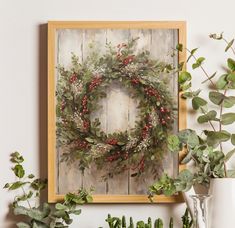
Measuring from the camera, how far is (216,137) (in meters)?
1.69

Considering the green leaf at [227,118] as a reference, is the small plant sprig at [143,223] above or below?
below

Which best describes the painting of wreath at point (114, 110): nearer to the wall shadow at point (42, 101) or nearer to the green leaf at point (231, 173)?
the wall shadow at point (42, 101)

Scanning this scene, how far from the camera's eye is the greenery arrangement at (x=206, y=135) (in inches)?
65.6

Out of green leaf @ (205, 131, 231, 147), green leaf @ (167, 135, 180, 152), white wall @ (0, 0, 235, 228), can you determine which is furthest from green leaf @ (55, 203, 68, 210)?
green leaf @ (205, 131, 231, 147)

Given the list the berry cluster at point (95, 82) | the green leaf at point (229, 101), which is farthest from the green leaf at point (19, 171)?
the green leaf at point (229, 101)

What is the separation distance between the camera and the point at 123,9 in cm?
179

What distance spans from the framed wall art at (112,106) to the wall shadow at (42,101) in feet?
0.14

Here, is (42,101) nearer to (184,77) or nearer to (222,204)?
(184,77)

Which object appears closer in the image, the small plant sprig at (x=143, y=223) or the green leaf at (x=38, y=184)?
the small plant sprig at (x=143, y=223)

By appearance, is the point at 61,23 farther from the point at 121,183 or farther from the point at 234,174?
the point at 234,174

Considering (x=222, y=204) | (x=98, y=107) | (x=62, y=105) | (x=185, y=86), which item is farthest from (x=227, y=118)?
(x=62, y=105)

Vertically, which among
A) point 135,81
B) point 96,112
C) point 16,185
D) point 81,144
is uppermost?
point 135,81

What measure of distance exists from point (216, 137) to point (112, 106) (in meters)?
0.35

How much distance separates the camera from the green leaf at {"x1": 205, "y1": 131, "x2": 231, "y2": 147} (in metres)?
1.68
